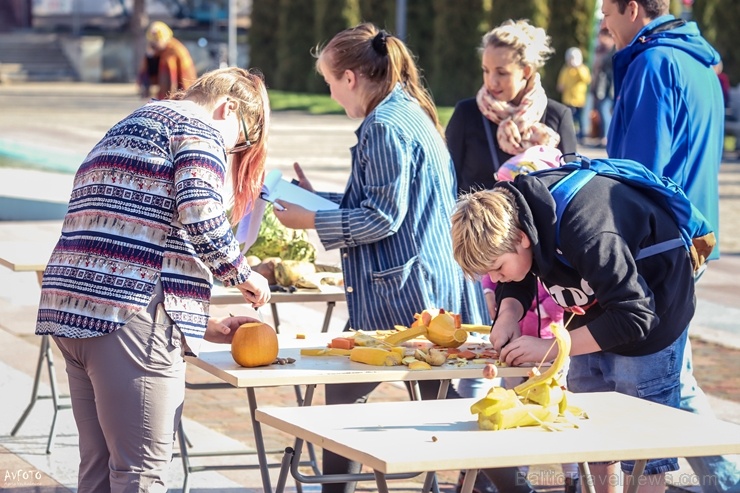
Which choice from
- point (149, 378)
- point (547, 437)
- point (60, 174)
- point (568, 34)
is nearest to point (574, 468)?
point (547, 437)

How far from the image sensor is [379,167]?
4.40 m

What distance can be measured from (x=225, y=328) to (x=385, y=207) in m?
0.77

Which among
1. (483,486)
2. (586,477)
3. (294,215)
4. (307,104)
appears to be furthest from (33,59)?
(586,477)

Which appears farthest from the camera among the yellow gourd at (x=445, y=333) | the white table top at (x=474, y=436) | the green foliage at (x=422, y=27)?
the green foliage at (x=422, y=27)

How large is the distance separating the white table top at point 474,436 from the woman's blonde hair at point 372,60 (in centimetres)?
149

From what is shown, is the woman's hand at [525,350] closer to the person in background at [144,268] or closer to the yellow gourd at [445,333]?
the yellow gourd at [445,333]

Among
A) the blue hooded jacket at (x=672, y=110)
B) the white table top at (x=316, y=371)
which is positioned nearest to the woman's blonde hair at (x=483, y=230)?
the white table top at (x=316, y=371)

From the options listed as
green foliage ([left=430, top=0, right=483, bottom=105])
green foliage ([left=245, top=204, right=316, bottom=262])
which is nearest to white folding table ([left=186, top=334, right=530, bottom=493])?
green foliage ([left=245, top=204, right=316, bottom=262])

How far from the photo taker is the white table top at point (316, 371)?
3654 mm

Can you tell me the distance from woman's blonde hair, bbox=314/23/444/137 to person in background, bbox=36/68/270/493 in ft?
3.61

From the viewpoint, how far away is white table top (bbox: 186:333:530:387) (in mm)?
3654

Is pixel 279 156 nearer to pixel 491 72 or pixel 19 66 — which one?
pixel 491 72

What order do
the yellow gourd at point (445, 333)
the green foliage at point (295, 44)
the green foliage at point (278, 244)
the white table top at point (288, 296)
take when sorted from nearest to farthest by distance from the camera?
the yellow gourd at point (445, 333)
the white table top at point (288, 296)
the green foliage at point (278, 244)
the green foliage at point (295, 44)

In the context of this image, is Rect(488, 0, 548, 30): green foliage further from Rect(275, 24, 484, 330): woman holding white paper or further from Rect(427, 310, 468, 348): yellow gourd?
Rect(427, 310, 468, 348): yellow gourd
